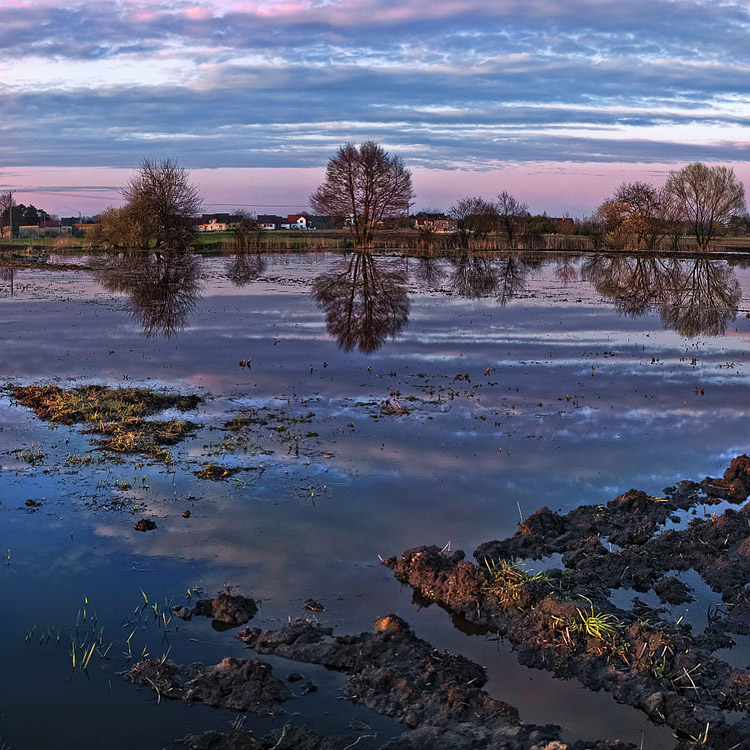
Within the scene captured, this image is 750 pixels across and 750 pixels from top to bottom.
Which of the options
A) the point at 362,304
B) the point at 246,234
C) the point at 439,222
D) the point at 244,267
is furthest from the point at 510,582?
the point at 439,222

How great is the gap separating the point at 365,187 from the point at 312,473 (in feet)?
224

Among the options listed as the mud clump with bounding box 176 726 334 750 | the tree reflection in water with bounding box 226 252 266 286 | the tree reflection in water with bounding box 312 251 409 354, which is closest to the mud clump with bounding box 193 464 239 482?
the mud clump with bounding box 176 726 334 750

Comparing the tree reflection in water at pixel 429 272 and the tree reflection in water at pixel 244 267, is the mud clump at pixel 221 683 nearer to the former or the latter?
the tree reflection in water at pixel 429 272

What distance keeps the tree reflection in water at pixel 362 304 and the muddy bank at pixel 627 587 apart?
12.7m

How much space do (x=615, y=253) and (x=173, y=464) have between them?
69.4m

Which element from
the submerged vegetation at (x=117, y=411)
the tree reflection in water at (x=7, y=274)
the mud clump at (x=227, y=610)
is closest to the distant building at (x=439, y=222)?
the tree reflection in water at (x=7, y=274)

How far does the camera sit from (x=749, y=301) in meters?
35.2

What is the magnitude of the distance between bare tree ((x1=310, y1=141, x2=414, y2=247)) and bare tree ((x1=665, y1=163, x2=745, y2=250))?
88.9ft

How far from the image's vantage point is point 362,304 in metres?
32.3

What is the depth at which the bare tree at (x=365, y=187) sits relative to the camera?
76.5 meters

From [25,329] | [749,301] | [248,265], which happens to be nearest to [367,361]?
[25,329]

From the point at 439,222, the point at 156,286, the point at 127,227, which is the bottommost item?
the point at 156,286

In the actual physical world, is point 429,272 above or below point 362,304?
above

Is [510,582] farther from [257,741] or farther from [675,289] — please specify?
[675,289]
